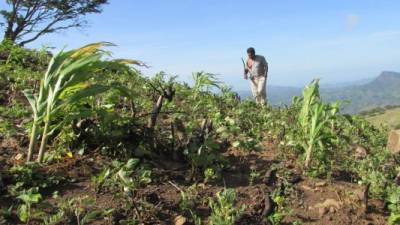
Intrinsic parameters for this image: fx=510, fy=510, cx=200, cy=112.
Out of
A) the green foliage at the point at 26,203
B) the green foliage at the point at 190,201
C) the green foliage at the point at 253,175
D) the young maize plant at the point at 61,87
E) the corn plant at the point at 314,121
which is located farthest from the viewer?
the corn plant at the point at 314,121

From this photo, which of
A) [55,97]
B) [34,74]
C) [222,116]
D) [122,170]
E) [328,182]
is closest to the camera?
[122,170]

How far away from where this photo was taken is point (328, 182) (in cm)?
501

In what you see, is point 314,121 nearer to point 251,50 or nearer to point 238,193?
point 238,193

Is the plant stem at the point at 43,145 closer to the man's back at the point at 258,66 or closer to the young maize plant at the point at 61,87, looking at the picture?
the young maize plant at the point at 61,87

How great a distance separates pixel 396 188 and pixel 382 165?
951 mm

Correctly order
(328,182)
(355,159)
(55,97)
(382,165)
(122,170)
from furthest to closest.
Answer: (355,159), (382,165), (328,182), (55,97), (122,170)

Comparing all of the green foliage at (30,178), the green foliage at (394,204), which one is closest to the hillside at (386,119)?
the green foliage at (394,204)

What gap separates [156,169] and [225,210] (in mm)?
1007

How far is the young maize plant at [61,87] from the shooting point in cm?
446

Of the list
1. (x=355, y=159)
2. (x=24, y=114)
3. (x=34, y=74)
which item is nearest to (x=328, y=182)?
(x=355, y=159)

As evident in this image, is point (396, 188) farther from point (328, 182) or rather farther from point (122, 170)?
point (122, 170)

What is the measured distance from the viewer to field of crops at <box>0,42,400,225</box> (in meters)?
3.99

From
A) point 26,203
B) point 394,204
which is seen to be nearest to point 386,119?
point 394,204

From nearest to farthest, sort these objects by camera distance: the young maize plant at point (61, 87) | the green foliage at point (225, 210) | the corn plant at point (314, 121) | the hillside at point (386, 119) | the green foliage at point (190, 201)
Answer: the green foliage at point (225, 210) < the green foliage at point (190, 201) < the young maize plant at point (61, 87) < the corn plant at point (314, 121) < the hillside at point (386, 119)
